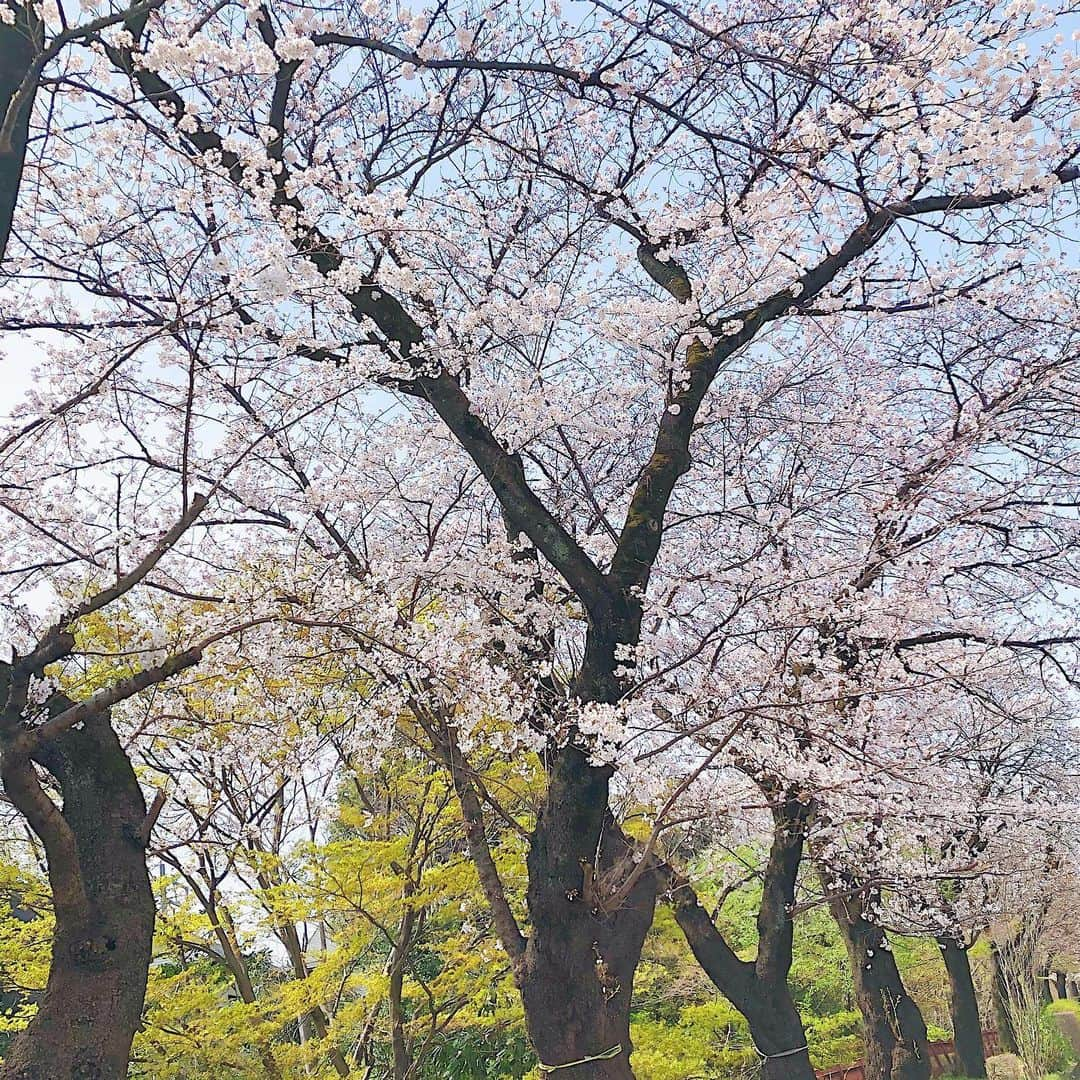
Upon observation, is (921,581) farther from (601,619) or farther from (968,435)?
(601,619)

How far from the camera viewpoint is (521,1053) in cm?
979

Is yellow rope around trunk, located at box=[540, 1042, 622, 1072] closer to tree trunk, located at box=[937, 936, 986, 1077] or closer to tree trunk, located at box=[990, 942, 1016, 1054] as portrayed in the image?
tree trunk, located at box=[937, 936, 986, 1077]

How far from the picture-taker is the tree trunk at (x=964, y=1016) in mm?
11258

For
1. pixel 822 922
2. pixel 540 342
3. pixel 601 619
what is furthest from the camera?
pixel 822 922

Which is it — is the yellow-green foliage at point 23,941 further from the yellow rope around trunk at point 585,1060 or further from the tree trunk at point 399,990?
the yellow rope around trunk at point 585,1060

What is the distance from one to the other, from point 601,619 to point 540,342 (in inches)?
76.6

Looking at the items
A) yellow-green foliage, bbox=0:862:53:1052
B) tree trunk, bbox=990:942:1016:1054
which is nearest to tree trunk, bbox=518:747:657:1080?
yellow-green foliage, bbox=0:862:53:1052

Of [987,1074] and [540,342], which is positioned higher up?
[540,342]

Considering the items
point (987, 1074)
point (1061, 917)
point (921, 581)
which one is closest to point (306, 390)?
point (921, 581)

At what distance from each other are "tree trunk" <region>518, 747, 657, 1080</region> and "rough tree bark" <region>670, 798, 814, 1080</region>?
8.44 feet

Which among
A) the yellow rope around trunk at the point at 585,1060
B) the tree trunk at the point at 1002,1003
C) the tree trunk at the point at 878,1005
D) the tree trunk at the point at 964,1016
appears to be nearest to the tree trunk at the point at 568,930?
the yellow rope around trunk at the point at 585,1060

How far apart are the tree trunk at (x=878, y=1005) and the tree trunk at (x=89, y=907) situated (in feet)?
22.4

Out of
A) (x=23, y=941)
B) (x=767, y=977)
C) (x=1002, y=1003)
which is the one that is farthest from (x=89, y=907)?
(x=1002, y=1003)

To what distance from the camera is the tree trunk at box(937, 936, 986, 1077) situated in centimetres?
1126
